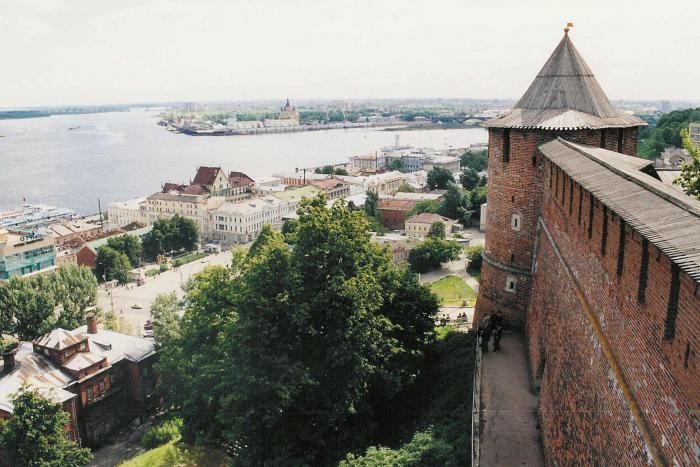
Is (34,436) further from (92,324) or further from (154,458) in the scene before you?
(92,324)

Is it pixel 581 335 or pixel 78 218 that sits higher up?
pixel 581 335

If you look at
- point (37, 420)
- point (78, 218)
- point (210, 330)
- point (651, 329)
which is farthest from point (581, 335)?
point (78, 218)

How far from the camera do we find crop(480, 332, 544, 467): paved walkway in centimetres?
957

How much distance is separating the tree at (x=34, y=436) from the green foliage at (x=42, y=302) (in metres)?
11.7

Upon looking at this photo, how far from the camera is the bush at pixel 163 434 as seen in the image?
2149cm

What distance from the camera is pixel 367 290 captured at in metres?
13.5

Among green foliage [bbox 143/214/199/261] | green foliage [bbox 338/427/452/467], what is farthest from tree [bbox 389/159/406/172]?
green foliage [bbox 338/427/452/467]

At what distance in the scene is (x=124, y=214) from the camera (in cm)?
7038

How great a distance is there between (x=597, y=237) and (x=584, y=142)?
5745 millimetres

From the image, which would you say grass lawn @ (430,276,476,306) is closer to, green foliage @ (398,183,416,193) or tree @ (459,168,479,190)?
green foliage @ (398,183,416,193)

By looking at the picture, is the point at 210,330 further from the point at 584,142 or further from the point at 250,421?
the point at 584,142

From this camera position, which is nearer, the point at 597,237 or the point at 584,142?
the point at 597,237

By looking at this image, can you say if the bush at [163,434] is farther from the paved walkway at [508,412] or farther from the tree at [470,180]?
the tree at [470,180]

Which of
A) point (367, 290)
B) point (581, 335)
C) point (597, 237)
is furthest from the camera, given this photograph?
point (367, 290)
